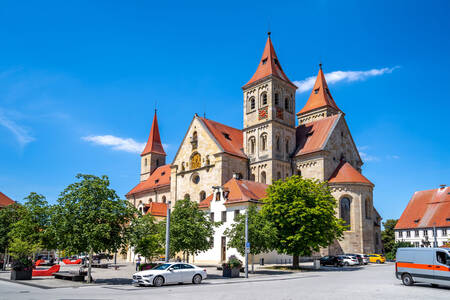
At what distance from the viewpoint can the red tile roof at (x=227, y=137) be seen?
185 ft

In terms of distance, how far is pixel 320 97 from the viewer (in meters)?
75.7

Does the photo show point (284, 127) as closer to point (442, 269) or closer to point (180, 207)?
point (180, 207)

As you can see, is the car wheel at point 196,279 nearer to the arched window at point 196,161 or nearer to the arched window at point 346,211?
the arched window at point 346,211

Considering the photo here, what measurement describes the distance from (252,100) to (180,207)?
96.5 feet

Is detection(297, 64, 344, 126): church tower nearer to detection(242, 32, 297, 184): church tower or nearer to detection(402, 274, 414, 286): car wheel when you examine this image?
detection(242, 32, 297, 184): church tower

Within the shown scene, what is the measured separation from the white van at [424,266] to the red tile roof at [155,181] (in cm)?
5335

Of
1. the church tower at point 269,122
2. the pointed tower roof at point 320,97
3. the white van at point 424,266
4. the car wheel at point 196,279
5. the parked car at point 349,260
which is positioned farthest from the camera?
the pointed tower roof at point 320,97

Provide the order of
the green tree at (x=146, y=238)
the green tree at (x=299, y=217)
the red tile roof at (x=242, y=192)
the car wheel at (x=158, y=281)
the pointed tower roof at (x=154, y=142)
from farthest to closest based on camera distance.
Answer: the pointed tower roof at (x=154, y=142) → the red tile roof at (x=242, y=192) → the green tree at (x=299, y=217) → the green tree at (x=146, y=238) → the car wheel at (x=158, y=281)

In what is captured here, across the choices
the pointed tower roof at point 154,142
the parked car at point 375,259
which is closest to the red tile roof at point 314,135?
the parked car at point 375,259

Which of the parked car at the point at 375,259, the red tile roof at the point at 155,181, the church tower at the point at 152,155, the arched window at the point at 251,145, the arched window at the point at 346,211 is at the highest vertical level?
A: the church tower at the point at 152,155

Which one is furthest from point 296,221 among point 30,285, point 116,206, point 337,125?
point 337,125

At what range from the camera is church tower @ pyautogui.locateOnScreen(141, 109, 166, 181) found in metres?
87.4

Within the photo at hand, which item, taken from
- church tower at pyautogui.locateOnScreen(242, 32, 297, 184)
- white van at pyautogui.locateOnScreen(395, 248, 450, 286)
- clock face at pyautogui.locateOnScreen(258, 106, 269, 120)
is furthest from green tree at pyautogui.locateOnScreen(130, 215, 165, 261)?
clock face at pyautogui.locateOnScreen(258, 106, 269, 120)

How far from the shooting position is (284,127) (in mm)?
57406
